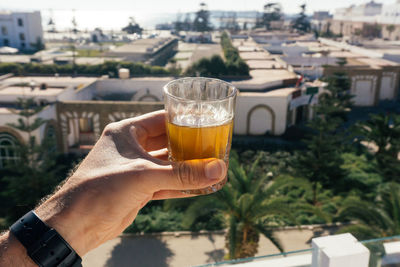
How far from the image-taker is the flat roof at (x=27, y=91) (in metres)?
17.3

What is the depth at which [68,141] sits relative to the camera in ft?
57.8

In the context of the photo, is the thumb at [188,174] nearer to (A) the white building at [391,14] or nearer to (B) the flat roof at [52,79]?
(B) the flat roof at [52,79]

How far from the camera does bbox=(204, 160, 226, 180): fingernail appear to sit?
1840 millimetres

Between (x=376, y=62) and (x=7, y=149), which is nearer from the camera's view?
(x=7, y=149)

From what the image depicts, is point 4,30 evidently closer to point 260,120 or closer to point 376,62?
point 260,120

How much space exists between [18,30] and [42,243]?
5277 cm

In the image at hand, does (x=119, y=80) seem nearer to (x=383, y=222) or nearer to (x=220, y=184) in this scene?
(x=383, y=222)

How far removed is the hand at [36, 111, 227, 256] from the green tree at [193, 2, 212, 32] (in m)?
63.1

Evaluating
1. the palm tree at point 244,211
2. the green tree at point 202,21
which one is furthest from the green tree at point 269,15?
the palm tree at point 244,211

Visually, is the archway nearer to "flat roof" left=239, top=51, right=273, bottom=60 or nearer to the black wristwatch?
"flat roof" left=239, top=51, right=273, bottom=60

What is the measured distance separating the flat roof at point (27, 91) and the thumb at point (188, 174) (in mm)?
16727

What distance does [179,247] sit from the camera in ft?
34.6

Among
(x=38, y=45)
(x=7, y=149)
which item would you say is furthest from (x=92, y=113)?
(x=38, y=45)

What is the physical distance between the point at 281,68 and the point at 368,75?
640 centimetres
